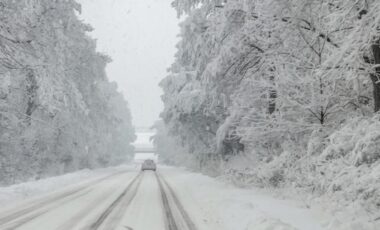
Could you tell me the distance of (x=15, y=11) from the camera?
14.4 meters

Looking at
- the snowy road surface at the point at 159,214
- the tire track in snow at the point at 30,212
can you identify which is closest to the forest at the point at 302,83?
the snowy road surface at the point at 159,214

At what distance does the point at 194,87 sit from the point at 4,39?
53.7 feet

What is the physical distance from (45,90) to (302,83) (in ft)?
28.6

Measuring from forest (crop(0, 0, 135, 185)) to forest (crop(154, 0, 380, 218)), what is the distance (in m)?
5.48

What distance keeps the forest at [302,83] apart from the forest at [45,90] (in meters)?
5.48

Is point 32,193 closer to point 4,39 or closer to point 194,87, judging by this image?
point 4,39

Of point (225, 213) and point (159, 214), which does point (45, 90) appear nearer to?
point (159, 214)

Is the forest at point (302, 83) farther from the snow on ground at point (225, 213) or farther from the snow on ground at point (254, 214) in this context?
the snow on ground at point (254, 214)

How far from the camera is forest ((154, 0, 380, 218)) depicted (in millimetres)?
8031

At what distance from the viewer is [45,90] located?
15984 millimetres

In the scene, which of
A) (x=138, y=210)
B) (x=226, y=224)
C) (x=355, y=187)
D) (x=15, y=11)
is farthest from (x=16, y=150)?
(x=355, y=187)

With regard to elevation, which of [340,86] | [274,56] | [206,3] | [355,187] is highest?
[206,3]

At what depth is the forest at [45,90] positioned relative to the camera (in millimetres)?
14906

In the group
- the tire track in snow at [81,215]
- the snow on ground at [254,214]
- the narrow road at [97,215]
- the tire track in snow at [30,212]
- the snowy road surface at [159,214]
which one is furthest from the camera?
the tire track in snow at [30,212]
